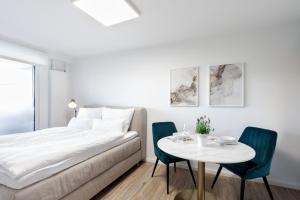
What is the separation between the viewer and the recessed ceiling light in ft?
5.51

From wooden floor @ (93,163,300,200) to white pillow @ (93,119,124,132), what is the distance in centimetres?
78

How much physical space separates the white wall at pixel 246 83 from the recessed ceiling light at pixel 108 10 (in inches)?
45.7

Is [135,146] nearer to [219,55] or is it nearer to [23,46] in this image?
[219,55]

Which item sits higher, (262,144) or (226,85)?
(226,85)

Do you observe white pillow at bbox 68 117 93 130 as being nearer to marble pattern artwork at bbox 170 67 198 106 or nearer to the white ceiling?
the white ceiling

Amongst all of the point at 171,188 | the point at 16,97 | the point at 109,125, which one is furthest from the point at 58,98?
the point at 171,188

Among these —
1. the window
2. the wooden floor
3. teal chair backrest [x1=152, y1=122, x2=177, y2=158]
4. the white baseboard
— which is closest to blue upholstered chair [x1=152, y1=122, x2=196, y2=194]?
teal chair backrest [x1=152, y1=122, x2=177, y2=158]

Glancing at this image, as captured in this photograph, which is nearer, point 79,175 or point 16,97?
point 79,175

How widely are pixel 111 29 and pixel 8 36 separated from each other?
→ 1.79 meters

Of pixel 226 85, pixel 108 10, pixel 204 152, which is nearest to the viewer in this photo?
pixel 204 152

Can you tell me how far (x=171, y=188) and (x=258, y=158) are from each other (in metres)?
1.17

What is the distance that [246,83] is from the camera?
95.0 inches

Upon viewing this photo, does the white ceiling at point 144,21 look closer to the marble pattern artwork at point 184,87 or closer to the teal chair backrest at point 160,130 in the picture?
the marble pattern artwork at point 184,87

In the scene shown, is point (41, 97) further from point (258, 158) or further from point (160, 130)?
point (258, 158)
